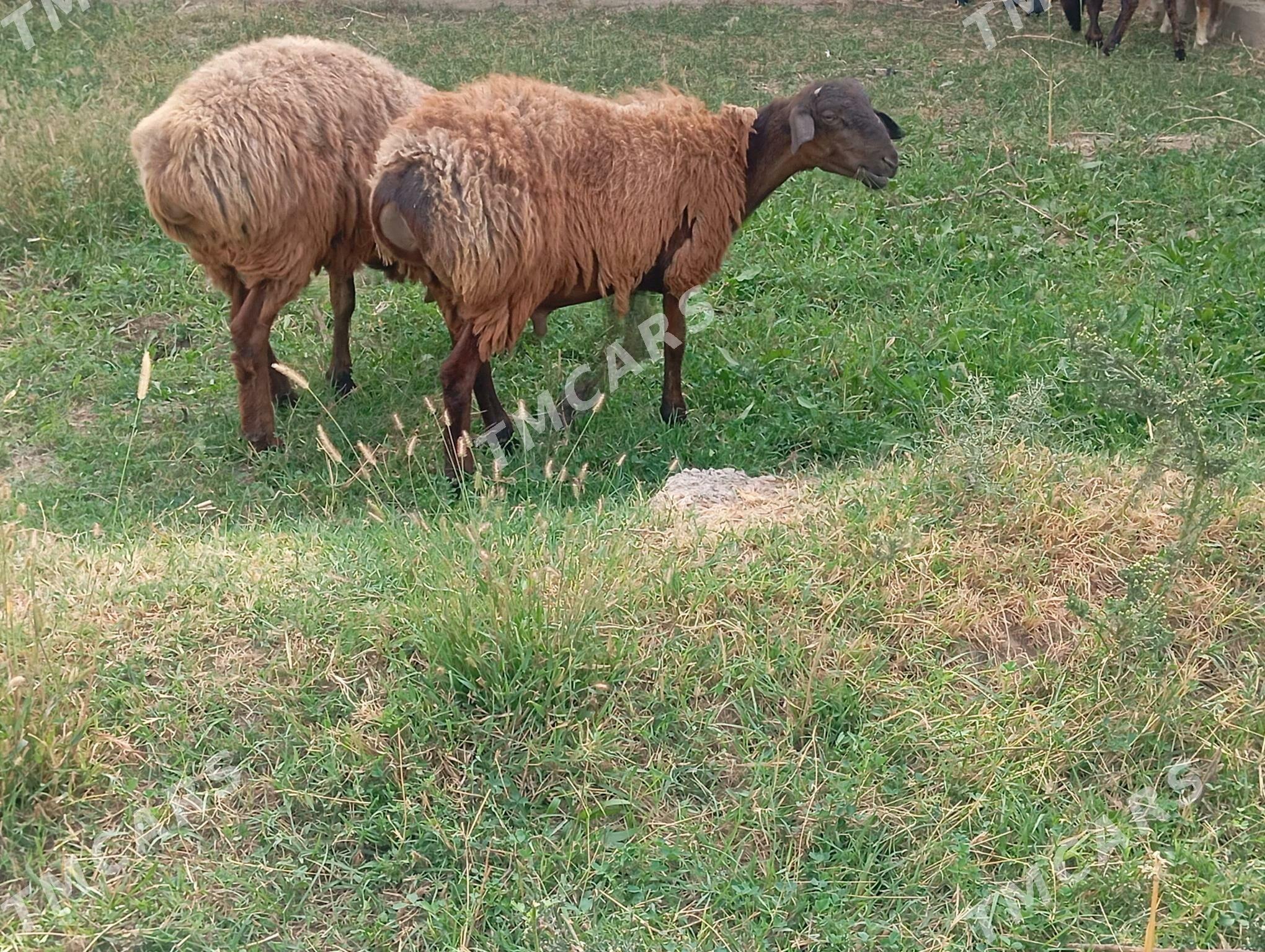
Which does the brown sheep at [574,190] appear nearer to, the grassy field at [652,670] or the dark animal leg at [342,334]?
the grassy field at [652,670]

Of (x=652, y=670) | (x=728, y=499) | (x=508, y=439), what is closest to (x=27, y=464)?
(x=508, y=439)

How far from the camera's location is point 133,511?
15.8 ft

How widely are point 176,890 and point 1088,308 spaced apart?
5551 millimetres

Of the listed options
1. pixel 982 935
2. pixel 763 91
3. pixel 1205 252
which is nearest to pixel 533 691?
pixel 982 935

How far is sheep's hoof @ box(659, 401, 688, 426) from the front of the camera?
5.66 m

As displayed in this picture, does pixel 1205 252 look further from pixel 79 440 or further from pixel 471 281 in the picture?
pixel 79 440

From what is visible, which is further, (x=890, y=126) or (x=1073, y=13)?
(x=1073, y=13)

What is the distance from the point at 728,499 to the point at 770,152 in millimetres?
1933

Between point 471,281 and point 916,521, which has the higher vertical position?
point 471,281

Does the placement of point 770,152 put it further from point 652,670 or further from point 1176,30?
point 1176,30

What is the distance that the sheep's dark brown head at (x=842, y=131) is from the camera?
5.41 meters

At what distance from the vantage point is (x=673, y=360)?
222 inches

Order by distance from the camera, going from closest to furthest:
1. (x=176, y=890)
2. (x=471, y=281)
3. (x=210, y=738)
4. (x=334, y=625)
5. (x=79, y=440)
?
1. (x=176, y=890)
2. (x=210, y=738)
3. (x=334, y=625)
4. (x=471, y=281)
5. (x=79, y=440)

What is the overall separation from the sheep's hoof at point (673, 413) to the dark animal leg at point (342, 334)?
1621 mm
